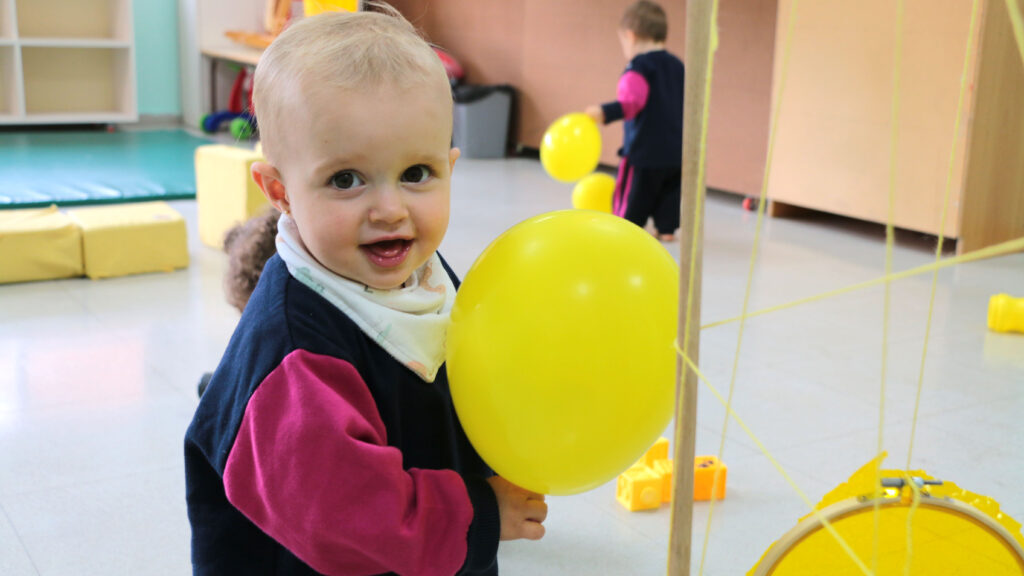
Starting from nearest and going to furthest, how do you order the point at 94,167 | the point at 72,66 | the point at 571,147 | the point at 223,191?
1. the point at 571,147
2. the point at 223,191
3. the point at 94,167
4. the point at 72,66

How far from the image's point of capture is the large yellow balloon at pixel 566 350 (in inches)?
31.5

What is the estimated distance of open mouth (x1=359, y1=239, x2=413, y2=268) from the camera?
833 millimetres

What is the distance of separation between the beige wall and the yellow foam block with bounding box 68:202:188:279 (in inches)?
46.8

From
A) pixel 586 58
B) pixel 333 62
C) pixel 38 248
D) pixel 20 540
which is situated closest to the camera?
pixel 333 62

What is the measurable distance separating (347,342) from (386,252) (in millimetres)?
81

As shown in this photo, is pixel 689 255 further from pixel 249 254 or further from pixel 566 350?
pixel 249 254

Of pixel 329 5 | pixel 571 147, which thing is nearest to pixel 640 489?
pixel 329 5

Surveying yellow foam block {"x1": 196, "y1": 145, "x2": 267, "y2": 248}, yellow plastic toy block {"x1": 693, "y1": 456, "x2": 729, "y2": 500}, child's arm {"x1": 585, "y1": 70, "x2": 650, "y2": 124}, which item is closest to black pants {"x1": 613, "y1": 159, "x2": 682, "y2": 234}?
child's arm {"x1": 585, "y1": 70, "x2": 650, "y2": 124}

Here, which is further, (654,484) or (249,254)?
(654,484)

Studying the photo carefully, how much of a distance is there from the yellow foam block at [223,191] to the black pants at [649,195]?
4.61 ft

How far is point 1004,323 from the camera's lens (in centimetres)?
274

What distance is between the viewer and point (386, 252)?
84 cm

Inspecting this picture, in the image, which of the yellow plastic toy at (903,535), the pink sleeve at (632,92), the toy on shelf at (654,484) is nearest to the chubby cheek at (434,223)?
the yellow plastic toy at (903,535)

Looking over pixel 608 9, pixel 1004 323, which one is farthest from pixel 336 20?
pixel 608 9
